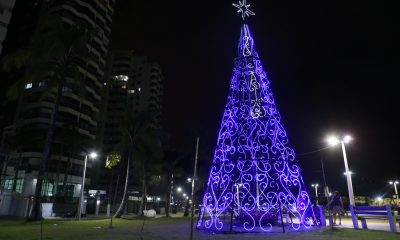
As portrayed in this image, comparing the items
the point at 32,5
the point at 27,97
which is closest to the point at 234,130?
the point at 27,97

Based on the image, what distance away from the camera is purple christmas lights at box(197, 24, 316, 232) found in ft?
50.6

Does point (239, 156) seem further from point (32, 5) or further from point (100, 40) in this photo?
point (32, 5)

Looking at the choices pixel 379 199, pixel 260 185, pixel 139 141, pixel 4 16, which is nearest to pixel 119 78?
pixel 4 16

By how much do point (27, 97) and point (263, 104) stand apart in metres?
61.3

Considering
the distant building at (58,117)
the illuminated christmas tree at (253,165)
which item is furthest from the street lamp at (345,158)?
the distant building at (58,117)

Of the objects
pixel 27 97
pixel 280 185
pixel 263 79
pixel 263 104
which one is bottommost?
pixel 280 185

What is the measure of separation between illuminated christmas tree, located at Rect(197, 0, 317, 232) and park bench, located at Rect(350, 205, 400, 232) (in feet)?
6.44

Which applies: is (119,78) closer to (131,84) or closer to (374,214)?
(131,84)

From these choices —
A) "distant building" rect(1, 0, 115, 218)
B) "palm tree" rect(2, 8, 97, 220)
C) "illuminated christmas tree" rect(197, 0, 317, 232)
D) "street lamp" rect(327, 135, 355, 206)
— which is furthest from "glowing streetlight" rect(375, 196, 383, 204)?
"palm tree" rect(2, 8, 97, 220)

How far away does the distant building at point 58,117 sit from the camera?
180 ft

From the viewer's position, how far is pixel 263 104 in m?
17.0

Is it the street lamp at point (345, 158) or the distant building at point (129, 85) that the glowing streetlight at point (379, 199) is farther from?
the distant building at point (129, 85)

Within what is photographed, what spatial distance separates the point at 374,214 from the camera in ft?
49.2

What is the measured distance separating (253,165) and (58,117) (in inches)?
2265
